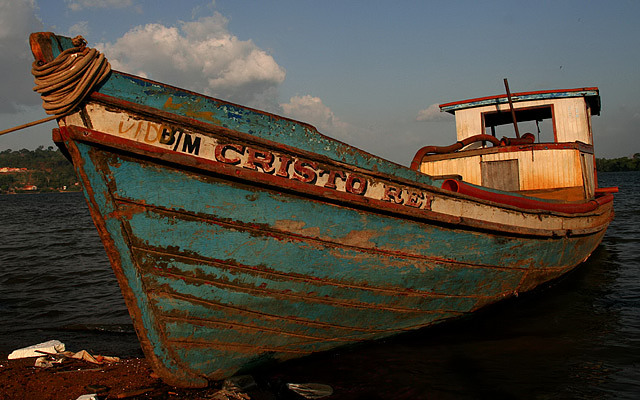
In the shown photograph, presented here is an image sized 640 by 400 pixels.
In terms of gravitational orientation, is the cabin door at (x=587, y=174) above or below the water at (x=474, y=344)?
above

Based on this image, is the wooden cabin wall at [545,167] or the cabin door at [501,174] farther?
the cabin door at [501,174]

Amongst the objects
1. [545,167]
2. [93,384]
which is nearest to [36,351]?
[93,384]

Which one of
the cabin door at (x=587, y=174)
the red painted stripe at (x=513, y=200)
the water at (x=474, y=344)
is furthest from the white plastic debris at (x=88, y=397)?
the cabin door at (x=587, y=174)

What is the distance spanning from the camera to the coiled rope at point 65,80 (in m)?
2.76

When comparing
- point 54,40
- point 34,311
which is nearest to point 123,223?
point 54,40

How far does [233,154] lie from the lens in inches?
123

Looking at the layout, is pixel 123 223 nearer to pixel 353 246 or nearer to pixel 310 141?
pixel 310 141

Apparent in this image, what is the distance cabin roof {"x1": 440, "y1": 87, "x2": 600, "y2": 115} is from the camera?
792 cm

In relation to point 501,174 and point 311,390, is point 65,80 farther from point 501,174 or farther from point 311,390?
point 501,174

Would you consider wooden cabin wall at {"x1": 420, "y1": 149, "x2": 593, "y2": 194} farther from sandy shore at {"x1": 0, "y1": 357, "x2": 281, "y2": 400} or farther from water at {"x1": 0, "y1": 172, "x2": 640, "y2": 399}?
sandy shore at {"x1": 0, "y1": 357, "x2": 281, "y2": 400}

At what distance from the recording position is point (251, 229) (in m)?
3.28

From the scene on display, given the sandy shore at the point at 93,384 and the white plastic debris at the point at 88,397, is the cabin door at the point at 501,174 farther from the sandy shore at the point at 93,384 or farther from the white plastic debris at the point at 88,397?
A: the white plastic debris at the point at 88,397

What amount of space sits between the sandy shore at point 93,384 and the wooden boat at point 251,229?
0.17 meters

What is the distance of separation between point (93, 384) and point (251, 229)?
1952mm
